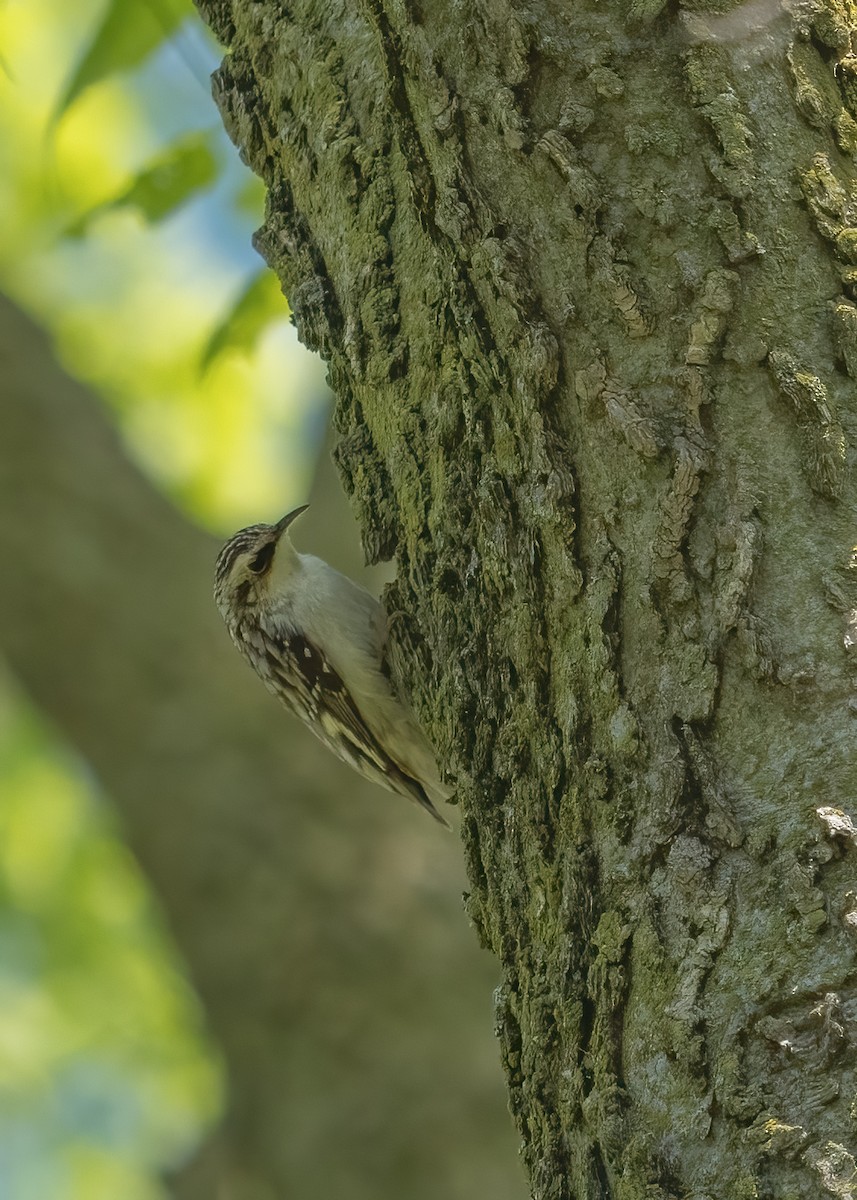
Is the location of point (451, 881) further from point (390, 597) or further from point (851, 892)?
point (851, 892)

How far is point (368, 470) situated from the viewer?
2.48 metres

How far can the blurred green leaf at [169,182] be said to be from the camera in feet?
9.86

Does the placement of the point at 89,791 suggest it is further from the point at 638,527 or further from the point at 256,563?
the point at 638,527

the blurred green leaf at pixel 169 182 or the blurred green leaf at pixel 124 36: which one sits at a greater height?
the blurred green leaf at pixel 124 36

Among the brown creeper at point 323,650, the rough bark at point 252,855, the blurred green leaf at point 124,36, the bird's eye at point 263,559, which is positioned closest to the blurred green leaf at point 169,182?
the blurred green leaf at point 124,36

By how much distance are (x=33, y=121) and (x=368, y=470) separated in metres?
5.21

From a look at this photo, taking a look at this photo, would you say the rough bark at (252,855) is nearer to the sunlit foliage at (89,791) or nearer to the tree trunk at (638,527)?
the sunlit foliage at (89,791)

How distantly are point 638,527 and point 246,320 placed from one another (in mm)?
1742

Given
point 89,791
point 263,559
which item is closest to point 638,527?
point 263,559

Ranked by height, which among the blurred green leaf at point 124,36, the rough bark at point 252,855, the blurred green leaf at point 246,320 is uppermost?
the blurred green leaf at point 124,36

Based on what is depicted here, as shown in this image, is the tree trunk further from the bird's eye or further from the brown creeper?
the bird's eye

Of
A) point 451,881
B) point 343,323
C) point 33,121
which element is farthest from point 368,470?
point 33,121

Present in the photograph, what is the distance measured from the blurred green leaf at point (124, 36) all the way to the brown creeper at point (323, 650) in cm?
146

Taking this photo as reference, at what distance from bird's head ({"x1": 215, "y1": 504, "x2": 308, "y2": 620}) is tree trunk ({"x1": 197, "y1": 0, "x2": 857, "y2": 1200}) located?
5.98ft
